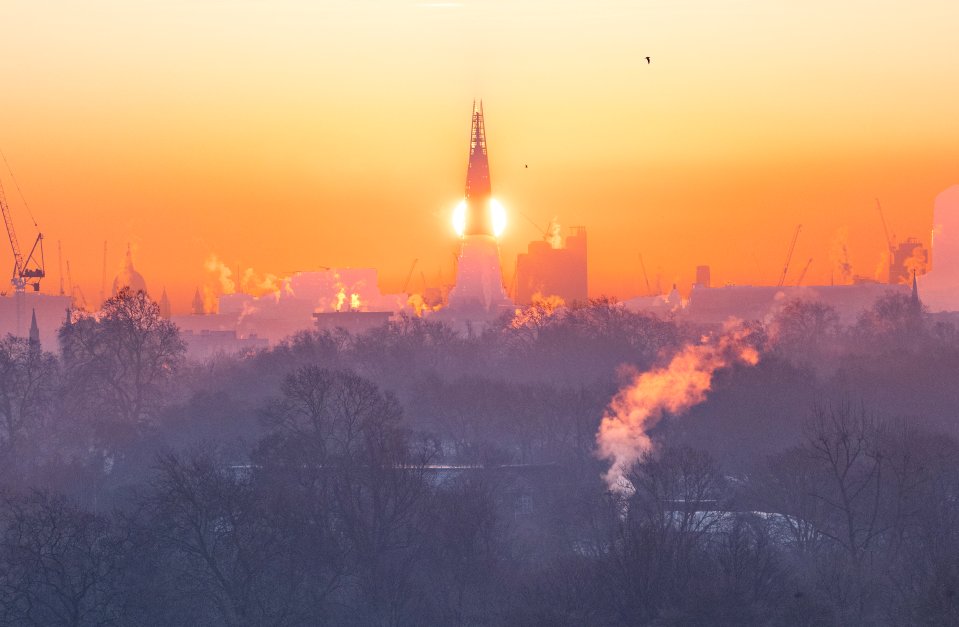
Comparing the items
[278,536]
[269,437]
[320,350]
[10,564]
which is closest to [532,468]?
[269,437]

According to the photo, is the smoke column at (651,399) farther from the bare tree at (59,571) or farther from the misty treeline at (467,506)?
the bare tree at (59,571)

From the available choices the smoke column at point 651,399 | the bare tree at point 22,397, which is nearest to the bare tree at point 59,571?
the smoke column at point 651,399

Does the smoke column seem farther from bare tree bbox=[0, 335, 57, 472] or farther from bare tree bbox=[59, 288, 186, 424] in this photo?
bare tree bbox=[0, 335, 57, 472]

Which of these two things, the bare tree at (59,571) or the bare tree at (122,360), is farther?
the bare tree at (122,360)

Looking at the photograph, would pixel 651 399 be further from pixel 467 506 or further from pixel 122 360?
pixel 467 506

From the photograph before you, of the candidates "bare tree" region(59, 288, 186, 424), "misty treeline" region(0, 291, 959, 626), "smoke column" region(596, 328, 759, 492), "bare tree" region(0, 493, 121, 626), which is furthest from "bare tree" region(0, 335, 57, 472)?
"bare tree" region(0, 493, 121, 626)

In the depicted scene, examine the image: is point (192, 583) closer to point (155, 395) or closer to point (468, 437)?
point (468, 437)
